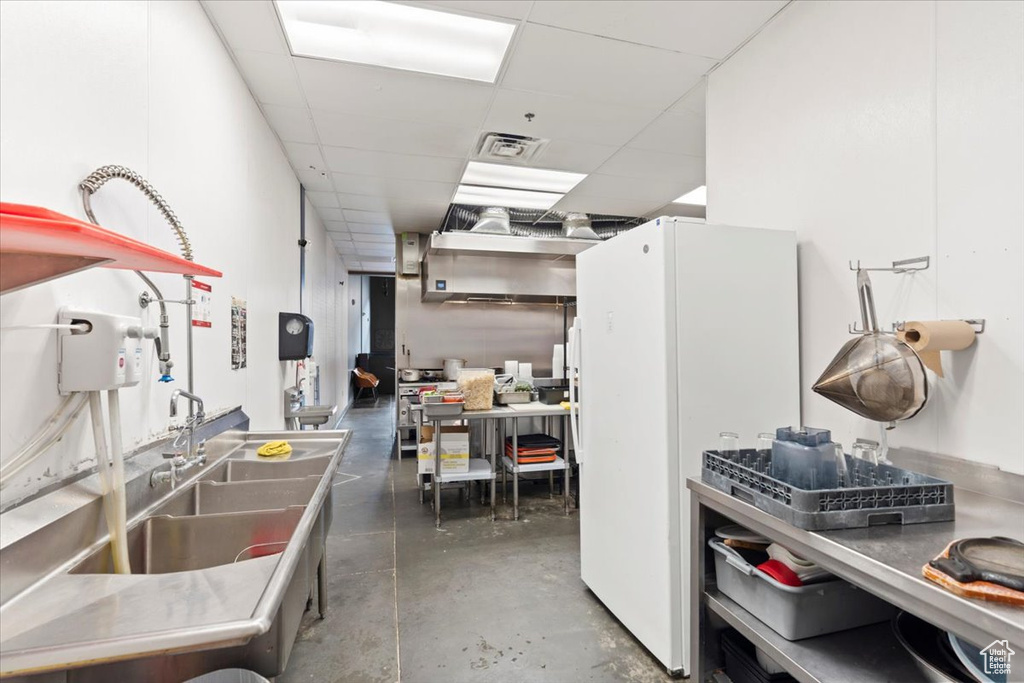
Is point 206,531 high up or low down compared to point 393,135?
down

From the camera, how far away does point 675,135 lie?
326 cm

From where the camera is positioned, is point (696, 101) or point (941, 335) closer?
point (941, 335)

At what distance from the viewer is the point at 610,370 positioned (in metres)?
2.18

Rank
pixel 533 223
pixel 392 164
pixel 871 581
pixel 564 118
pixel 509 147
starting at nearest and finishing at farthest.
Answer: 1. pixel 871 581
2. pixel 564 118
3. pixel 509 147
4. pixel 392 164
5. pixel 533 223

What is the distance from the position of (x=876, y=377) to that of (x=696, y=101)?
2.19m

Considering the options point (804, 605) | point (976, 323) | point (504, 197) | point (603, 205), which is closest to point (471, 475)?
point (804, 605)

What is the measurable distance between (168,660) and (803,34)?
10.4 ft

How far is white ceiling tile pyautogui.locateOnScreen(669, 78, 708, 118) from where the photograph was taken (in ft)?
8.58

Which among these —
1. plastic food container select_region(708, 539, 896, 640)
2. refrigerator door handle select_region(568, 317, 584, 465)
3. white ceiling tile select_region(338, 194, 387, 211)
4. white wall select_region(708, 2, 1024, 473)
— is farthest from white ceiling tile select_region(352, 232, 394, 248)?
plastic food container select_region(708, 539, 896, 640)

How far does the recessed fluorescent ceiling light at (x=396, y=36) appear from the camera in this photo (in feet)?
6.76

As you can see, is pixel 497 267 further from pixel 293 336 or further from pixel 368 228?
pixel 293 336

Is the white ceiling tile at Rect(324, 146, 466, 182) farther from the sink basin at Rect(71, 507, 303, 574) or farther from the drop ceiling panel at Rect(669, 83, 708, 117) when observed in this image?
the sink basin at Rect(71, 507, 303, 574)

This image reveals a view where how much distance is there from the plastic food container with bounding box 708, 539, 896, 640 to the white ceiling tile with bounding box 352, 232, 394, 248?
5.95 m

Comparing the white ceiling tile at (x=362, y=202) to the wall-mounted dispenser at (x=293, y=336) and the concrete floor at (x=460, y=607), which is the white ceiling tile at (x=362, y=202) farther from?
the concrete floor at (x=460, y=607)
